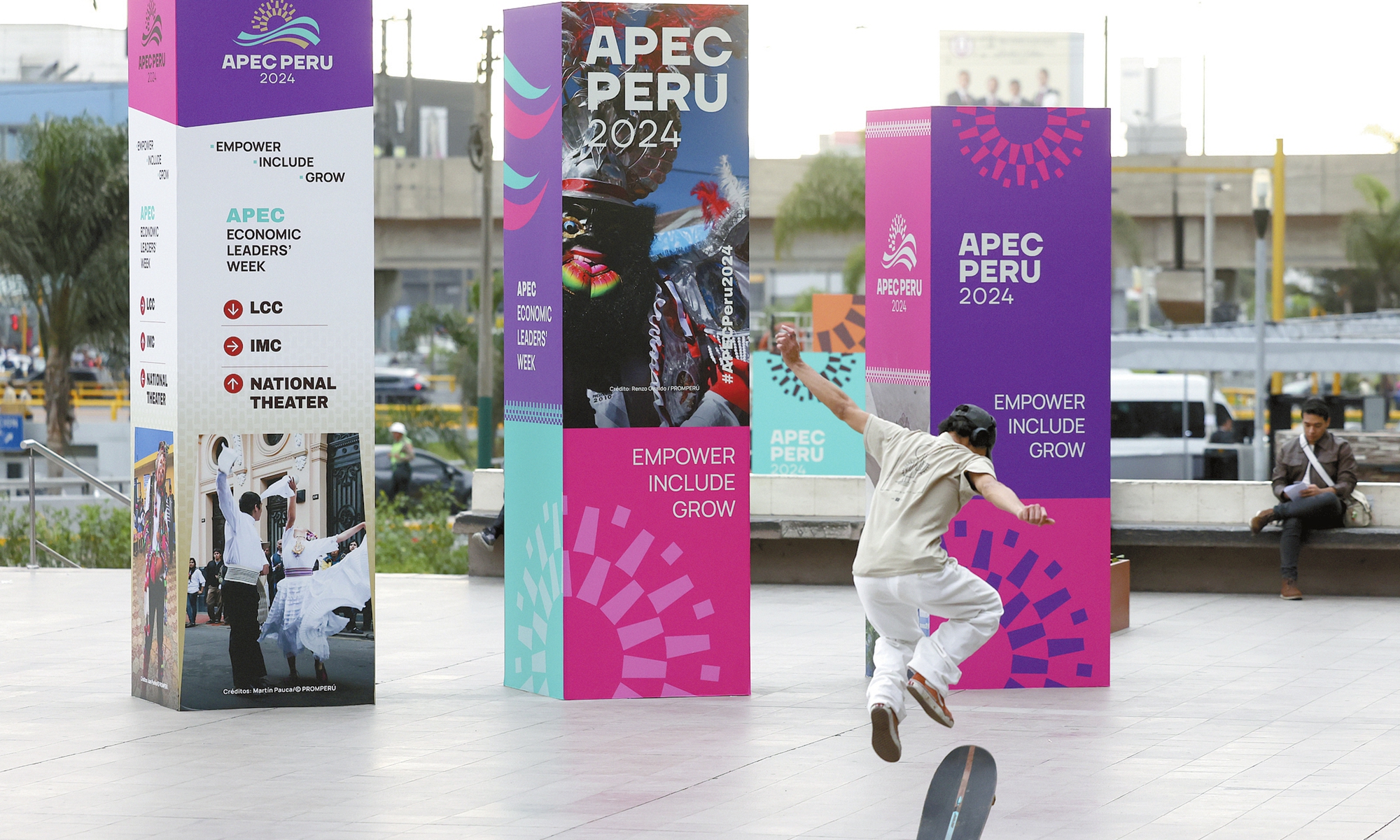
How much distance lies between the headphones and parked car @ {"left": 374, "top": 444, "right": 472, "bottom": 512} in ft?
69.1

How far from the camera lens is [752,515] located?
14.6m

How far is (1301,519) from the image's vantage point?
13609 mm

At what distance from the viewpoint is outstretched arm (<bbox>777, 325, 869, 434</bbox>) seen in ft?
26.3

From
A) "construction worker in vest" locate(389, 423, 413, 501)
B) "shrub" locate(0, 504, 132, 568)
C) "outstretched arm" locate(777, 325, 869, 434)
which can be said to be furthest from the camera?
"construction worker in vest" locate(389, 423, 413, 501)

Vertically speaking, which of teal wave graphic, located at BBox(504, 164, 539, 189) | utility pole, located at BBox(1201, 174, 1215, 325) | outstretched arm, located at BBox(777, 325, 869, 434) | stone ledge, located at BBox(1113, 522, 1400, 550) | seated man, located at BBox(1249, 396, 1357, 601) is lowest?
stone ledge, located at BBox(1113, 522, 1400, 550)

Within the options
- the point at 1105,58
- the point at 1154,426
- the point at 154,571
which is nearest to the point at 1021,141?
the point at 154,571

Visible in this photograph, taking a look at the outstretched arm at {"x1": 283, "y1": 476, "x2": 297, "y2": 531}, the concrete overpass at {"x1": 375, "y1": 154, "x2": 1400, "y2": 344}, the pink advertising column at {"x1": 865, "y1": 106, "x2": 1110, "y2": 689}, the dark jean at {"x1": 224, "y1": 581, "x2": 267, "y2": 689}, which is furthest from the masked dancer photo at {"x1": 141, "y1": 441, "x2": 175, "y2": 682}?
the concrete overpass at {"x1": 375, "y1": 154, "x2": 1400, "y2": 344}

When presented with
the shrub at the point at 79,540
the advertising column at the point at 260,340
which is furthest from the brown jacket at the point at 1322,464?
the shrub at the point at 79,540

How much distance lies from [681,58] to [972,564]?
10.6ft

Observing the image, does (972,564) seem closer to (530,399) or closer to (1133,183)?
(530,399)

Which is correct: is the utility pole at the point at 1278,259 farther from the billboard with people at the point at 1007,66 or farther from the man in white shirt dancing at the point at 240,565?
the man in white shirt dancing at the point at 240,565

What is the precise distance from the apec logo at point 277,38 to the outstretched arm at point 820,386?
288 cm

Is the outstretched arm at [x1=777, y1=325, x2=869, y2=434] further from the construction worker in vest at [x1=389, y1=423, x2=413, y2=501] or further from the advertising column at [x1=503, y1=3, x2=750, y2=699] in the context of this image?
the construction worker in vest at [x1=389, y1=423, x2=413, y2=501]

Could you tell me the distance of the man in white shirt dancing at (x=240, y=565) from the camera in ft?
29.6
